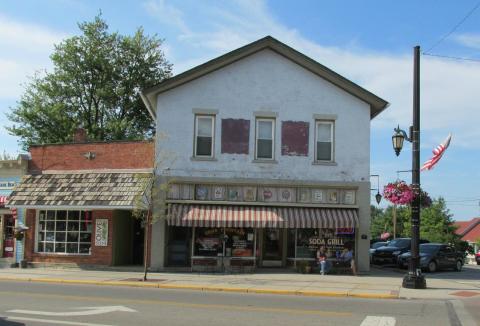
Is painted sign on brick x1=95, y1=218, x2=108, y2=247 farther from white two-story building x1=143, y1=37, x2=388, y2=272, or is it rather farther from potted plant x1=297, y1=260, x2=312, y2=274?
potted plant x1=297, y1=260, x2=312, y2=274

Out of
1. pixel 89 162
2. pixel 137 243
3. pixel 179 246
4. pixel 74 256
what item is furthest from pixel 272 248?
pixel 89 162

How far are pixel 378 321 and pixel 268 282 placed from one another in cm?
786

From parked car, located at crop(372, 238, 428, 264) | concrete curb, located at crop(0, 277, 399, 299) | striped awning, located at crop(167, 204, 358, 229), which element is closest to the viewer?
concrete curb, located at crop(0, 277, 399, 299)

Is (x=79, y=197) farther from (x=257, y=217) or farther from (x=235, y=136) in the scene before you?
(x=257, y=217)

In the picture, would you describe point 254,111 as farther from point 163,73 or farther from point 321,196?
point 163,73

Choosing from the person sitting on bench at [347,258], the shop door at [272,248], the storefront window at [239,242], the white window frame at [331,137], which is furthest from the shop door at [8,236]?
the person sitting on bench at [347,258]

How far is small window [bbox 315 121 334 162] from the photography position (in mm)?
22547

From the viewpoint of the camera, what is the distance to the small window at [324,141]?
888 inches

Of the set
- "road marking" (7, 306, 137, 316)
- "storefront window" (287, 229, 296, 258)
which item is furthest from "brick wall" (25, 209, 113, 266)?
"road marking" (7, 306, 137, 316)

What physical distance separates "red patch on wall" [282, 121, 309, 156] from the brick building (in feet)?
17.8

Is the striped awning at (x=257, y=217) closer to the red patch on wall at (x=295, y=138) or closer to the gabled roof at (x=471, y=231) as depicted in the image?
the red patch on wall at (x=295, y=138)

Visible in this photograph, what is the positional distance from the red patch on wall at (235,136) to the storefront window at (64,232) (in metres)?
6.50

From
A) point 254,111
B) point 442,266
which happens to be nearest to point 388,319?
point 254,111

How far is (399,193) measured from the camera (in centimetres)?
1758
